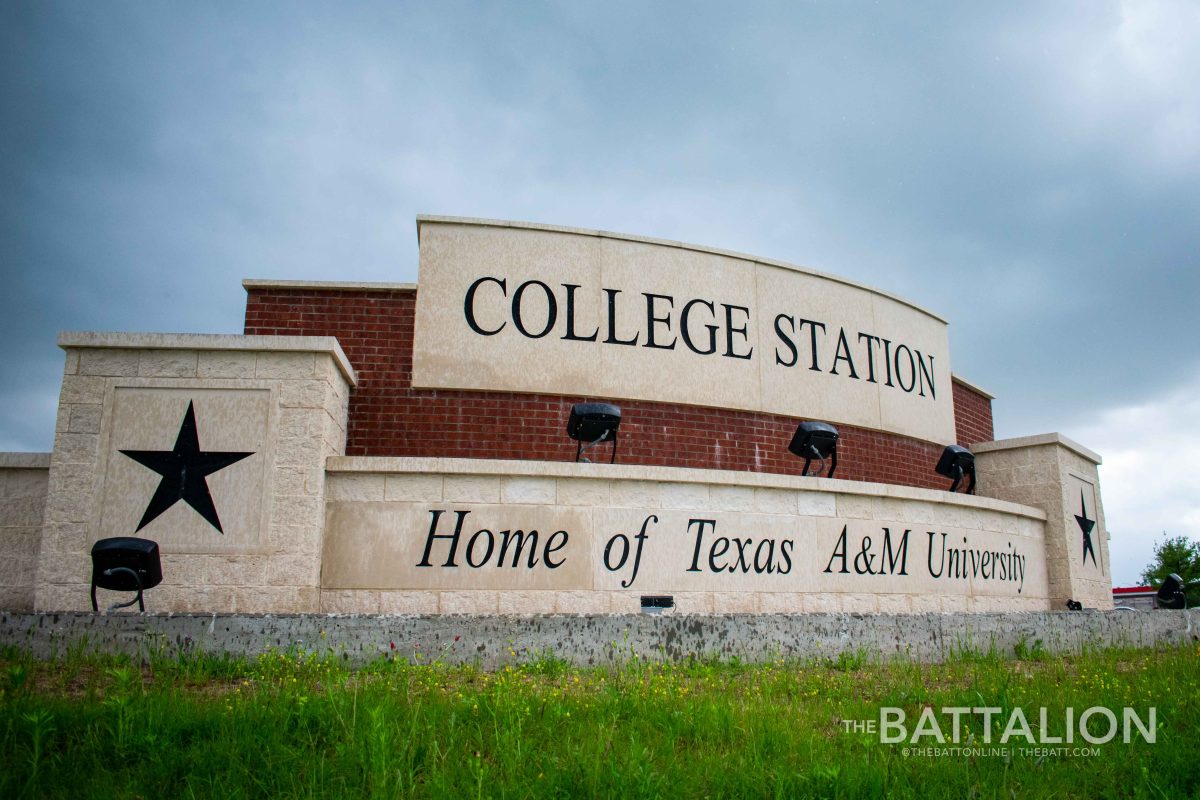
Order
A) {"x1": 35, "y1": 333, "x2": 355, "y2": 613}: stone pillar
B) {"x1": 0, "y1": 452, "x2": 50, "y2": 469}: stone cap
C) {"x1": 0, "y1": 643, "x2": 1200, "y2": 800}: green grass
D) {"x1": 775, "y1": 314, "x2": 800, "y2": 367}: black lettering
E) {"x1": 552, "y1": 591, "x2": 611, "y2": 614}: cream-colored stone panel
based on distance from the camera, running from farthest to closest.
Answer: {"x1": 775, "y1": 314, "x2": 800, "y2": 367}: black lettering, {"x1": 0, "y1": 452, "x2": 50, "y2": 469}: stone cap, {"x1": 552, "y1": 591, "x2": 611, "y2": 614}: cream-colored stone panel, {"x1": 35, "y1": 333, "x2": 355, "y2": 613}: stone pillar, {"x1": 0, "y1": 643, "x2": 1200, "y2": 800}: green grass

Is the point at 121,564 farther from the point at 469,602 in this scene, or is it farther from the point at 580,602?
the point at 580,602

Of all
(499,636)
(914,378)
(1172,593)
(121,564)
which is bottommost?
(499,636)

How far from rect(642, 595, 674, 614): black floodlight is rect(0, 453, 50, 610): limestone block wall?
713 cm

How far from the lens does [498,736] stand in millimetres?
4312

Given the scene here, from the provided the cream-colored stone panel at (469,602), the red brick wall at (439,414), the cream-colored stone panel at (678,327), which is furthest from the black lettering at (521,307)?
the cream-colored stone panel at (469,602)

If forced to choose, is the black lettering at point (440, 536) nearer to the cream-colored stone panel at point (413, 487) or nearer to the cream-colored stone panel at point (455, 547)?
the cream-colored stone panel at point (455, 547)

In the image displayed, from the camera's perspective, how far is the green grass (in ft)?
12.7

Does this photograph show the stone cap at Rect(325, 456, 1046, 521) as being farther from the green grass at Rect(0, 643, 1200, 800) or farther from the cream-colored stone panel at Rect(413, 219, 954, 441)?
the green grass at Rect(0, 643, 1200, 800)

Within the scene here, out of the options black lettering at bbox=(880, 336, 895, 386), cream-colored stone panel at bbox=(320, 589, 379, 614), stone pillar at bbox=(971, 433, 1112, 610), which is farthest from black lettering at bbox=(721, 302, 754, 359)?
cream-colored stone panel at bbox=(320, 589, 379, 614)

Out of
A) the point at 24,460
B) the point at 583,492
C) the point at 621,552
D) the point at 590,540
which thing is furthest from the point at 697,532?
the point at 24,460

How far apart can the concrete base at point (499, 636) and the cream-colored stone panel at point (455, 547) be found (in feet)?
8.94

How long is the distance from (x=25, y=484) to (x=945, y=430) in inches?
561

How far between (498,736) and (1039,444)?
1335 centimetres

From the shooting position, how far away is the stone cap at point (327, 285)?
1170 cm
